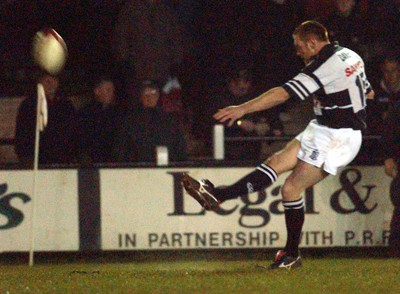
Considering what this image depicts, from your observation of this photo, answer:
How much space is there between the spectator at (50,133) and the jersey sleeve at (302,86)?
12.9 feet

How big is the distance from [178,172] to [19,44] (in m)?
3.28

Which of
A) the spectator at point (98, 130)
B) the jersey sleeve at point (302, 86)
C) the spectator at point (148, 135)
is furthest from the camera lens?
the spectator at point (98, 130)

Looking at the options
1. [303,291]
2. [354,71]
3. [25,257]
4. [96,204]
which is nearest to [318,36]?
[354,71]

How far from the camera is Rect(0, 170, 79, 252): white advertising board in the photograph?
11.4m

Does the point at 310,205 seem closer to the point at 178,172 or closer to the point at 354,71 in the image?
the point at 178,172

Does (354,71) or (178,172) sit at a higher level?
(354,71)

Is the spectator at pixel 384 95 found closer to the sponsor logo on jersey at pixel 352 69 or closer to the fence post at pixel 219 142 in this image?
the fence post at pixel 219 142

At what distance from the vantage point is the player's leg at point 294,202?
9219mm

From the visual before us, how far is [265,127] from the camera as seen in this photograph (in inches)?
498

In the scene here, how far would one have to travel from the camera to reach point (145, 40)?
13.1 meters

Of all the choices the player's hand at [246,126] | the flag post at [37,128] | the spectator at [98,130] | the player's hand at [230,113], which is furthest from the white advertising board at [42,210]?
the player's hand at [230,113]

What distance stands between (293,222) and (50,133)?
3.77 metres

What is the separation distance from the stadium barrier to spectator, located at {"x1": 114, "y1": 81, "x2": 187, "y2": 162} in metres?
0.47

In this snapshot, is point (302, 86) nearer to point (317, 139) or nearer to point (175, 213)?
point (317, 139)
